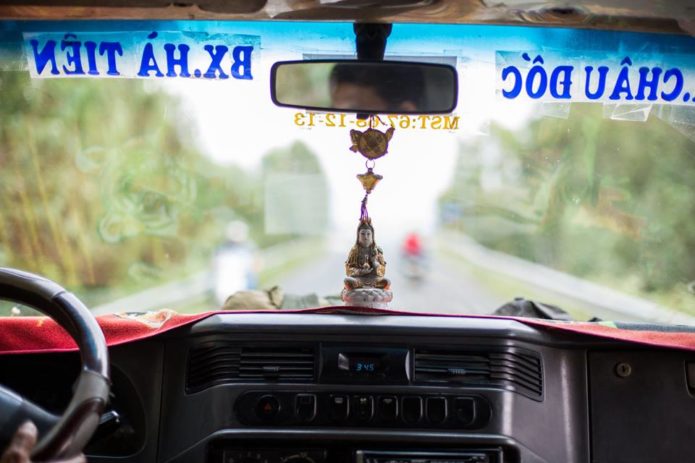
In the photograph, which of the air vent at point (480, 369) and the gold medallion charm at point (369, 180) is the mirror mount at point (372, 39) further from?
the air vent at point (480, 369)

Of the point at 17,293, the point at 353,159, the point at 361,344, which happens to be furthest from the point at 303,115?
the point at 17,293

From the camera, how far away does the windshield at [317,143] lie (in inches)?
155

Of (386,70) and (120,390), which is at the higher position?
(386,70)

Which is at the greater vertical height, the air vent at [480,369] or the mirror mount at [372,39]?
the mirror mount at [372,39]

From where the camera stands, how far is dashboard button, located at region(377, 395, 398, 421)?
3104mm

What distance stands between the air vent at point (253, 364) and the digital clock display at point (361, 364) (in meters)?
0.12

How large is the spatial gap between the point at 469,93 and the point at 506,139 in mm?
460

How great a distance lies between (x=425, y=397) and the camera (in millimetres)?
3119

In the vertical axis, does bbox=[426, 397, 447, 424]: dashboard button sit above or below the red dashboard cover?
below

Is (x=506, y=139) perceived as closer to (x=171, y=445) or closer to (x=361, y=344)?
(x=361, y=344)

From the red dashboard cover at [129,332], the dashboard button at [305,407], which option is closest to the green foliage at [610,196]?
the red dashboard cover at [129,332]

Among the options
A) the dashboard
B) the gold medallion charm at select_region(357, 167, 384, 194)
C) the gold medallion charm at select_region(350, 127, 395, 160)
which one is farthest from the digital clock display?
the gold medallion charm at select_region(350, 127, 395, 160)

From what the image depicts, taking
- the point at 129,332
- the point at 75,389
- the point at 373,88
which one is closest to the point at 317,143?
the point at 373,88

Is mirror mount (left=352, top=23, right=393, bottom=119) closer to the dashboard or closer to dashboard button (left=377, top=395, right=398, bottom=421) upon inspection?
the dashboard
